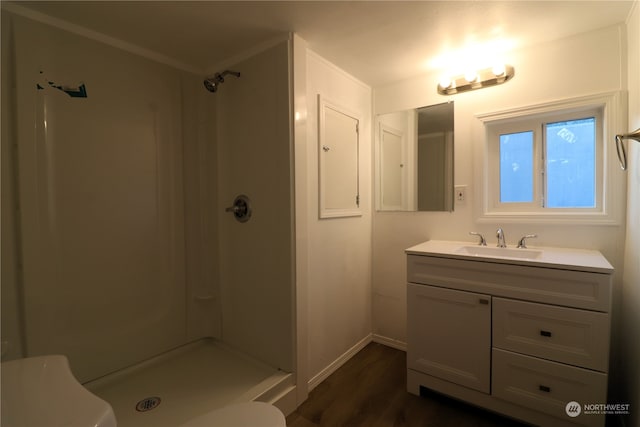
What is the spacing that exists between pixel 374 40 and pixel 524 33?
84 cm

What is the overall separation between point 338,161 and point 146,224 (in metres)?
1.38

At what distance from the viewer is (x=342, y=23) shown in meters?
1.50

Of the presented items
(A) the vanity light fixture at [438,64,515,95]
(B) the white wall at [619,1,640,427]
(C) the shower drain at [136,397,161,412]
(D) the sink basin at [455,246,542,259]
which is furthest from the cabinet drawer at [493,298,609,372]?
(C) the shower drain at [136,397,161,412]

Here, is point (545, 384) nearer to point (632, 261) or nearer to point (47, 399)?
point (632, 261)

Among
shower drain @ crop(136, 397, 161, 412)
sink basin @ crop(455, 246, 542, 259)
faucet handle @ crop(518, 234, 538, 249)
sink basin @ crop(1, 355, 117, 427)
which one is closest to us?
sink basin @ crop(1, 355, 117, 427)

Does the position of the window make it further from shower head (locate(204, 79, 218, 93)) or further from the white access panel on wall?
shower head (locate(204, 79, 218, 93))

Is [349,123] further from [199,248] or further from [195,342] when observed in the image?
[195,342]

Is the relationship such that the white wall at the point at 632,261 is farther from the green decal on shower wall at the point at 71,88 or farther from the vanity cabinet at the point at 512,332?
the green decal on shower wall at the point at 71,88

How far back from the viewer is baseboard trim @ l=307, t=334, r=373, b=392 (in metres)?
1.81

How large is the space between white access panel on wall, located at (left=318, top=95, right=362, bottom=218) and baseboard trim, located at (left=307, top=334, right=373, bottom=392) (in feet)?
3.45

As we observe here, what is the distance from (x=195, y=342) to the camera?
2.09 meters

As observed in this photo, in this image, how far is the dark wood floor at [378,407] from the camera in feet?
4.96

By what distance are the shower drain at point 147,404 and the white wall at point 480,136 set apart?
5.36ft
